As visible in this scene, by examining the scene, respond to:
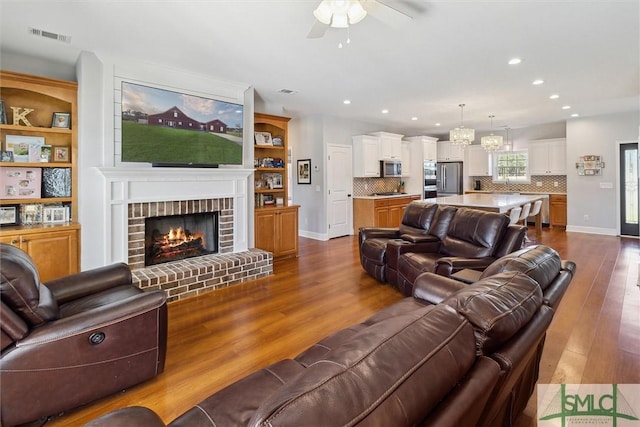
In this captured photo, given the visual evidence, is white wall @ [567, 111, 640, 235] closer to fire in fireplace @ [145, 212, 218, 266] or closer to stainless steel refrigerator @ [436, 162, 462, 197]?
stainless steel refrigerator @ [436, 162, 462, 197]

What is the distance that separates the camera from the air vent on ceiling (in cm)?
308

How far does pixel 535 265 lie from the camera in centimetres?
168

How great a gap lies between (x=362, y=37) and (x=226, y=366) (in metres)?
3.16

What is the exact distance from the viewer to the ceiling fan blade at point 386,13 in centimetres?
231

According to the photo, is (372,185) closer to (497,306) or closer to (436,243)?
(436,243)

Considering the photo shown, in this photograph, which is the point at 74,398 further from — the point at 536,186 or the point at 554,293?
the point at 536,186

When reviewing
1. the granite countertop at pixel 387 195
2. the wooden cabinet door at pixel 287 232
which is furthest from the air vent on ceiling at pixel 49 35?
the granite countertop at pixel 387 195

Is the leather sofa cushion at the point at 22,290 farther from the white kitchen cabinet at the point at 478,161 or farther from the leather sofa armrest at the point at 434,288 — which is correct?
the white kitchen cabinet at the point at 478,161

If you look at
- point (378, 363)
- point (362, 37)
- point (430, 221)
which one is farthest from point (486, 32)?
point (378, 363)

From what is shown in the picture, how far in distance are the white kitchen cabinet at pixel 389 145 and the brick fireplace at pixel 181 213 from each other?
14.0ft

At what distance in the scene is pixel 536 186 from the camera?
9086 mm

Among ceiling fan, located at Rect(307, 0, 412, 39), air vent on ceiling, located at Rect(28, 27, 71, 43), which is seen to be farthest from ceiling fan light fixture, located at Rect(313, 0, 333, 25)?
air vent on ceiling, located at Rect(28, 27, 71, 43)

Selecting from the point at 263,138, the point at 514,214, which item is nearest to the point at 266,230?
the point at 263,138

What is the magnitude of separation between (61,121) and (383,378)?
451cm
